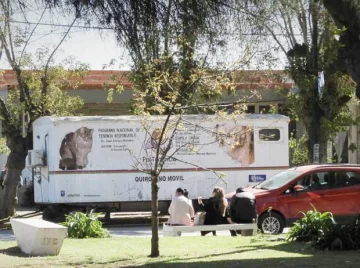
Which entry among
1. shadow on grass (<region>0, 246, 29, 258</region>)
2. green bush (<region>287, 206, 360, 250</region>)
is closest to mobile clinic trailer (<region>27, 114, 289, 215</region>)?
green bush (<region>287, 206, 360, 250</region>)

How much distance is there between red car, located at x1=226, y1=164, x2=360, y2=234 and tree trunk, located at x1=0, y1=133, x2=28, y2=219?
7.32 m

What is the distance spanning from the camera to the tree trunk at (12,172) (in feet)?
77.5

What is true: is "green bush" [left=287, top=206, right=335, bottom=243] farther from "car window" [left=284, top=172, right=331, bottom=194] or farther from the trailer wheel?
the trailer wheel

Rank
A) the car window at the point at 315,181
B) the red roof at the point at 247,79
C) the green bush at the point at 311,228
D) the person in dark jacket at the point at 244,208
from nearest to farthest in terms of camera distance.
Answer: the green bush at the point at 311,228, the red roof at the point at 247,79, the person in dark jacket at the point at 244,208, the car window at the point at 315,181

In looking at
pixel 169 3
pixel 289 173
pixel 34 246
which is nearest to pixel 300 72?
pixel 289 173

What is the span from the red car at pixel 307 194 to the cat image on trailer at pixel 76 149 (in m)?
5.55

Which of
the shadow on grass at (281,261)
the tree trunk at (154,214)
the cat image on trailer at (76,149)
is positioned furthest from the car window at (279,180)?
the tree trunk at (154,214)

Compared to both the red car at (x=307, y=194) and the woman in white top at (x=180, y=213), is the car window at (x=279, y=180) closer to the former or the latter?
the red car at (x=307, y=194)

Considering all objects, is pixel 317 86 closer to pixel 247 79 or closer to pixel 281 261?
pixel 247 79

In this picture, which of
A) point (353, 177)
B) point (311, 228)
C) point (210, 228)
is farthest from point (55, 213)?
point (311, 228)

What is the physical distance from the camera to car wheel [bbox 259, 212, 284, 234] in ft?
63.4

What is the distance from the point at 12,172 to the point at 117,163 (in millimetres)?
3185

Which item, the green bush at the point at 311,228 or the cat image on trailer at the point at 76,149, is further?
the cat image on trailer at the point at 76,149

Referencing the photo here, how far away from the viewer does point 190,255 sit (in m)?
13.4
